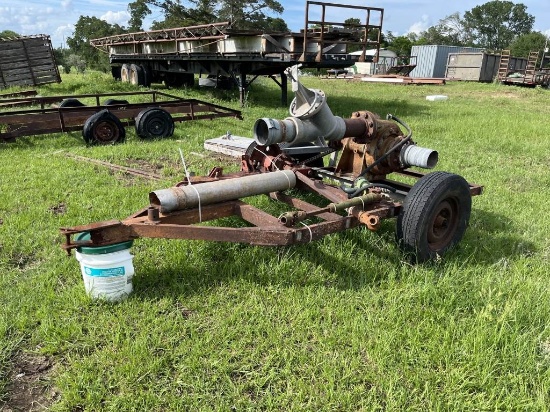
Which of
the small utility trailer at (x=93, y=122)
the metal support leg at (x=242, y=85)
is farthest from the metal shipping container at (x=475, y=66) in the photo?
the small utility trailer at (x=93, y=122)

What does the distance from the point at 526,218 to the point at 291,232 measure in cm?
315

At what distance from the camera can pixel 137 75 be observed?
1819cm

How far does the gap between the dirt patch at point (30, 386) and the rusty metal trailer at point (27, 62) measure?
18.2 metres

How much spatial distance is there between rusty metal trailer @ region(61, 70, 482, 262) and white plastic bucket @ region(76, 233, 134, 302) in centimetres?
6

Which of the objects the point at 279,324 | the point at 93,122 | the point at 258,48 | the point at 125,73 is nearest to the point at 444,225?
the point at 279,324

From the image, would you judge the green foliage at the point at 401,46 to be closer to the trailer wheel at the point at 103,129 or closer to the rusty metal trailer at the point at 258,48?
the rusty metal trailer at the point at 258,48

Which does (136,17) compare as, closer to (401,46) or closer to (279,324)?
(401,46)

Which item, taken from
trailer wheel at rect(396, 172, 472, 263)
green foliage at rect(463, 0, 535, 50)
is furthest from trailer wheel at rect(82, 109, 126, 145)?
green foliage at rect(463, 0, 535, 50)

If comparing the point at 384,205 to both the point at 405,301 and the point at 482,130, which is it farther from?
the point at 482,130

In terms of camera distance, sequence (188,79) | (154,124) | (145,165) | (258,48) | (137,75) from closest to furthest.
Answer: (145,165)
(154,124)
(258,48)
(137,75)
(188,79)

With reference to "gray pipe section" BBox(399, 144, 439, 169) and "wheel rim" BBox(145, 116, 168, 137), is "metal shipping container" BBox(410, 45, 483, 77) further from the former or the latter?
"gray pipe section" BBox(399, 144, 439, 169)

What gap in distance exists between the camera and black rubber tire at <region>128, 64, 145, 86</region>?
59.3ft

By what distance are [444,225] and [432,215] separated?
43cm

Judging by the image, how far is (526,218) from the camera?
15.0ft
